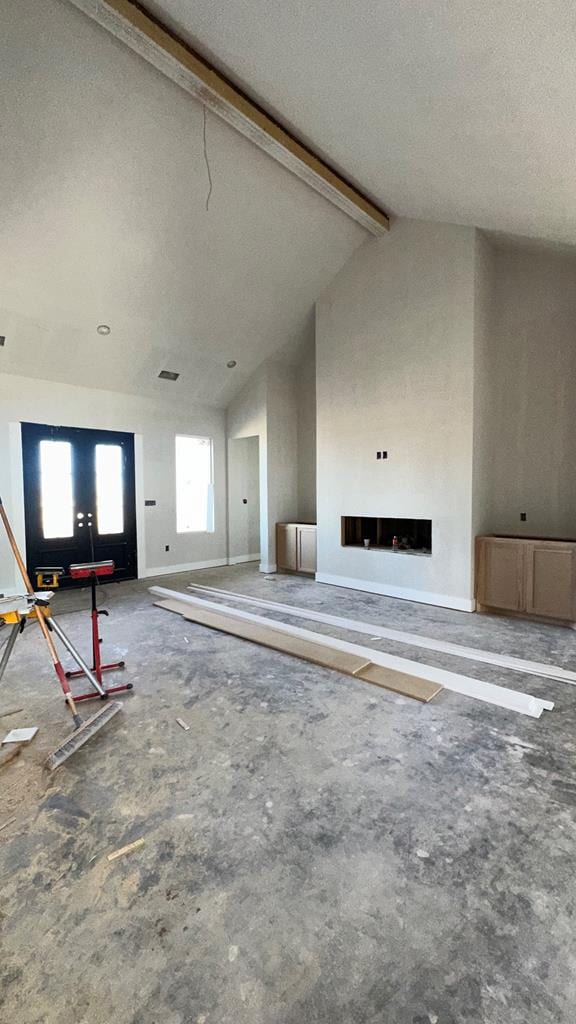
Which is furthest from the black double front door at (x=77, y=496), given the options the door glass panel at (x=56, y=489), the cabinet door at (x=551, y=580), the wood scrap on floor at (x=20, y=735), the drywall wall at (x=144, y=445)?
the cabinet door at (x=551, y=580)

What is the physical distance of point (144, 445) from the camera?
6867 millimetres

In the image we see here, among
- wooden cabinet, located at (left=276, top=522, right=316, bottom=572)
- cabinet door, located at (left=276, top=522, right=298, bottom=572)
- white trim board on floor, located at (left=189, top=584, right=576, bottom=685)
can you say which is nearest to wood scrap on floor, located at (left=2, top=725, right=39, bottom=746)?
white trim board on floor, located at (left=189, top=584, right=576, bottom=685)

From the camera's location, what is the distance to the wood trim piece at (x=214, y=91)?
287 centimetres

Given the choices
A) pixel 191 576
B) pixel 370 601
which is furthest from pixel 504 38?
pixel 191 576

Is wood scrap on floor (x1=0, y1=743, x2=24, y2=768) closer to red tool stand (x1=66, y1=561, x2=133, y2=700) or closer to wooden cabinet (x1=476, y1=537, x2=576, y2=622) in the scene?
red tool stand (x1=66, y1=561, x2=133, y2=700)

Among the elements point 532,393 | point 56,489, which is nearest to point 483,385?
point 532,393

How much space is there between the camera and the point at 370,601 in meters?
5.45

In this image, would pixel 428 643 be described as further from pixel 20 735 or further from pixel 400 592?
pixel 20 735

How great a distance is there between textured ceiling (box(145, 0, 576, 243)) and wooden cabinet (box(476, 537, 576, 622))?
2934mm

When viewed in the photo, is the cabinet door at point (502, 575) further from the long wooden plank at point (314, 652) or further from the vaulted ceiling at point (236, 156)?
the vaulted ceiling at point (236, 156)

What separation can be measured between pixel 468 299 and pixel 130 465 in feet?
16.8

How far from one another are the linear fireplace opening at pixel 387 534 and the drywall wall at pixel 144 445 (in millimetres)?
2641

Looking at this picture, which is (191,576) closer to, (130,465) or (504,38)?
(130,465)

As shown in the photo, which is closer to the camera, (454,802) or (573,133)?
(454,802)
